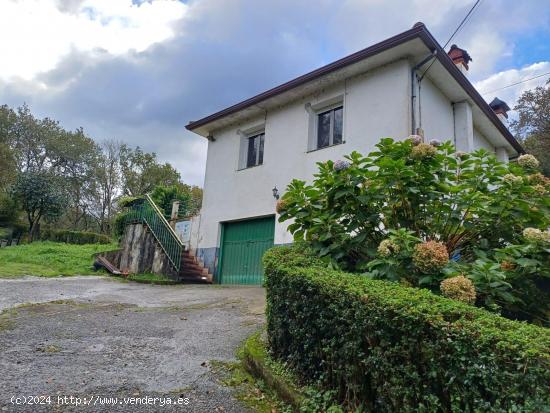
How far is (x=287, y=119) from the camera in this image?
401 inches

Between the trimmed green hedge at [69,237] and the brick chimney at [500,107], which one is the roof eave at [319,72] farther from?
the trimmed green hedge at [69,237]

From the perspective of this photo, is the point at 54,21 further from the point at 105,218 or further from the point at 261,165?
the point at 105,218

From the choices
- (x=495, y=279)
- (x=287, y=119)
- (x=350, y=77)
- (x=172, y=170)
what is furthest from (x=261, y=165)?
(x=172, y=170)

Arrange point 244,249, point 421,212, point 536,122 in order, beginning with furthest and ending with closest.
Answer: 1. point 536,122
2. point 244,249
3. point 421,212

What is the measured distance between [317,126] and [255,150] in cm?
243

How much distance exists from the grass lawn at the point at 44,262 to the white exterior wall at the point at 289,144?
426 centimetres

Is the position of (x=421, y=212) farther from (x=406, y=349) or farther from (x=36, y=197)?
(x=36, y=197)

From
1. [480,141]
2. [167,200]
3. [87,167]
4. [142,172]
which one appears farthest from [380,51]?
[87,167]

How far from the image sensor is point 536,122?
63.4 feet

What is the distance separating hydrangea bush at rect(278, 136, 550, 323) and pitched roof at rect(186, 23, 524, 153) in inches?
177

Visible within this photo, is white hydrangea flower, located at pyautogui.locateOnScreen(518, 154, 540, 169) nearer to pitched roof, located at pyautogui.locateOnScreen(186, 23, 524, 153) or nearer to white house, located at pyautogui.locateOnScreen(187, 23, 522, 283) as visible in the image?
white house, located at pyautogui.locateOnScreen(187, 23, 522, 283)

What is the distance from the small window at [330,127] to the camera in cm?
916

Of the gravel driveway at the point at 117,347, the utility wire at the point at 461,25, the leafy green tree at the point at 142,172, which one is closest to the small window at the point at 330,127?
the utility wire at the point at 461,25

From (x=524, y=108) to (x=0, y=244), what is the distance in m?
27.2
